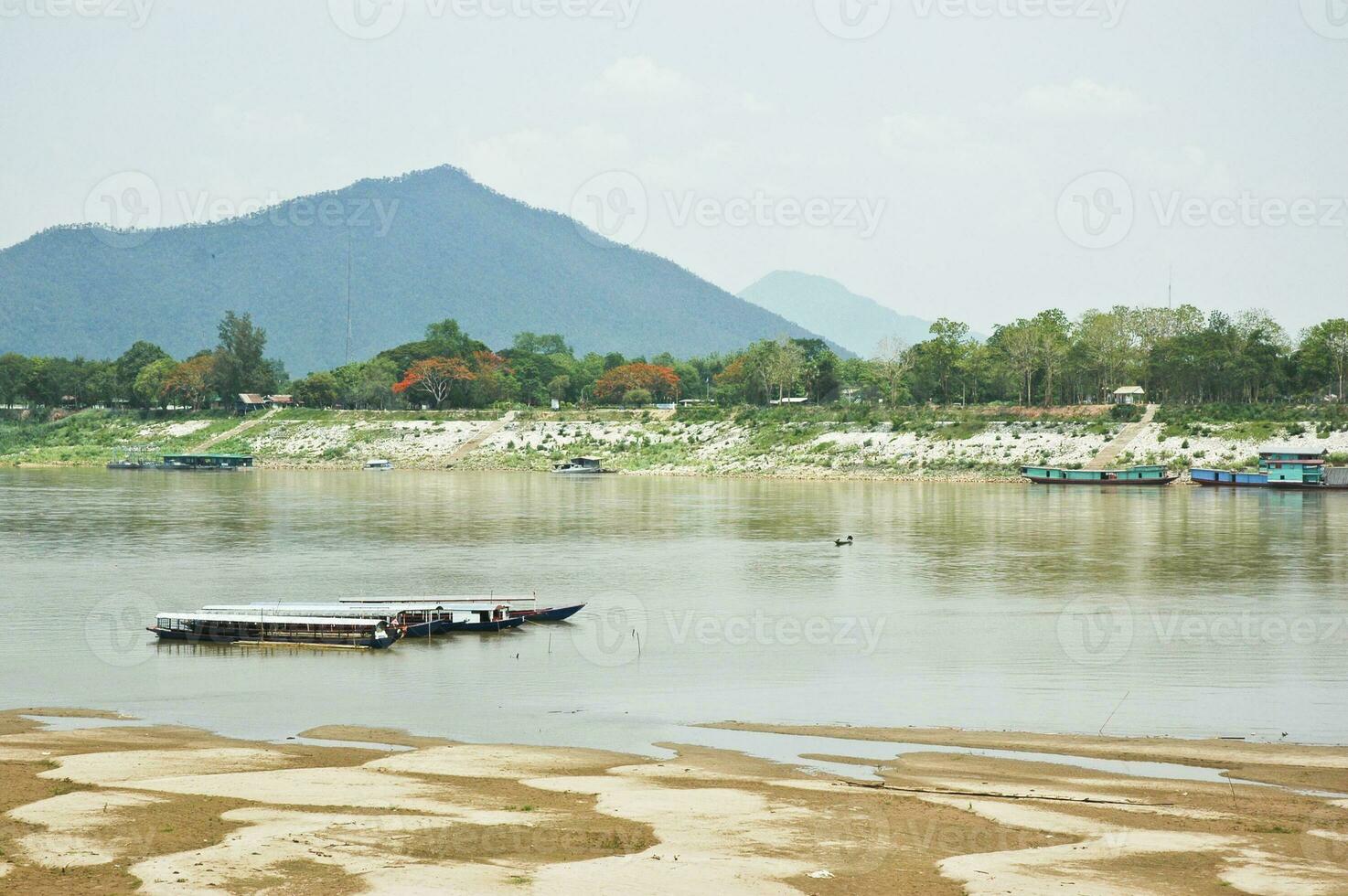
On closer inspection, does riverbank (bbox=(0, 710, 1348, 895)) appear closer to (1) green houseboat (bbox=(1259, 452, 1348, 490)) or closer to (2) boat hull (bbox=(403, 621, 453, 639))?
(2) boat hull (bbox=(403, 621, 453, 639))

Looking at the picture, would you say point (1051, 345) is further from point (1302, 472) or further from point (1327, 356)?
point (1302, 472)

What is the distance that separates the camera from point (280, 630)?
4181 cm

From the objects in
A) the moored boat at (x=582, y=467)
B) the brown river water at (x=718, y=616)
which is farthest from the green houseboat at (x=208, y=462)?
the brown river water at (x=718, y=616)

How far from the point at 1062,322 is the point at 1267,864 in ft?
532

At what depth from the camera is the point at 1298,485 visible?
111562mm

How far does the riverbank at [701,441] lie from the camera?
130m

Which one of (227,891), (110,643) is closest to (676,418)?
(110,643)

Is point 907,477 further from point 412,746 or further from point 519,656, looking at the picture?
point 412,746

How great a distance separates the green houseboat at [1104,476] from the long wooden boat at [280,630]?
9197 cm

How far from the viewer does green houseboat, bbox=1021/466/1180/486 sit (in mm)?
119438

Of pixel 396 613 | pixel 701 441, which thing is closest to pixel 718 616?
pixel 396 613

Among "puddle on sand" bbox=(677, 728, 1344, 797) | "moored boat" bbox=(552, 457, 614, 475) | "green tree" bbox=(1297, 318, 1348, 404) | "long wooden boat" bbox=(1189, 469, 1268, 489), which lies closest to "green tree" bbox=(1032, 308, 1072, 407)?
"green tree" bbox=(1297, 318, 1348, 404)

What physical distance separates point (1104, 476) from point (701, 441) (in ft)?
163

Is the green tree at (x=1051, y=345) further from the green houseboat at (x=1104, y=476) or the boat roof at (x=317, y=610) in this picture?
the boat roof at (x=317, y=610)
